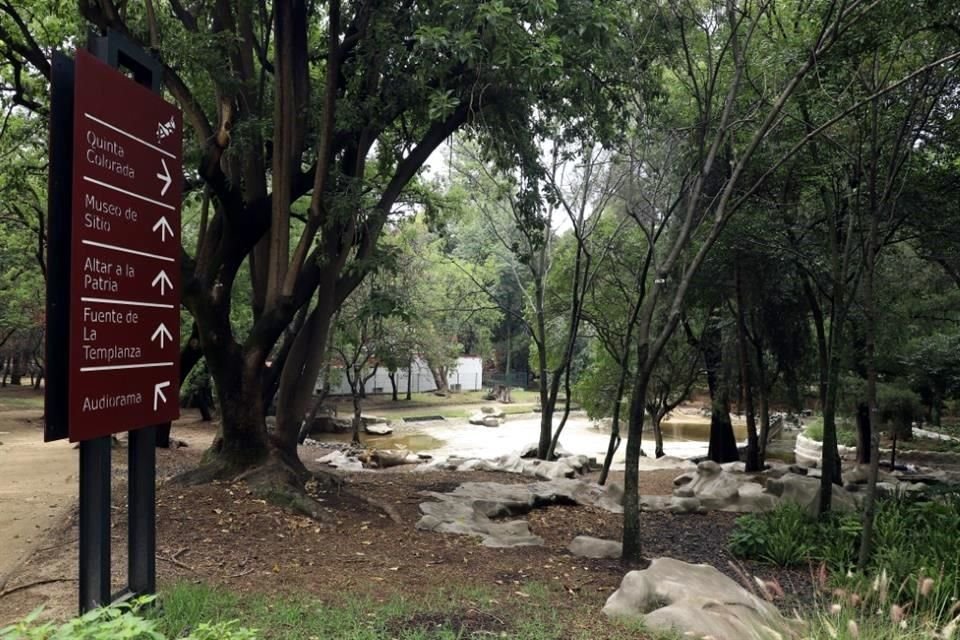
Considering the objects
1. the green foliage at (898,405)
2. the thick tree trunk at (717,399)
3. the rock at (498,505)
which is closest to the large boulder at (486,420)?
the thick tree trunk at (717,399)

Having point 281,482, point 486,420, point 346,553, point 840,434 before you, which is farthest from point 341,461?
point 840,434

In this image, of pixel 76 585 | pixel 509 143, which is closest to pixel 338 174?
pixel 509 143

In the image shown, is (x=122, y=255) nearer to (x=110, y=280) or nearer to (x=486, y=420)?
(x=110, y=280)

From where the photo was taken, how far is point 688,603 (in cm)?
430

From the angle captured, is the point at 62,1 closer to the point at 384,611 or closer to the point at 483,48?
the point at 483,48

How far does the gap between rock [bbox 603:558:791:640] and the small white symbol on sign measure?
380 centimetres

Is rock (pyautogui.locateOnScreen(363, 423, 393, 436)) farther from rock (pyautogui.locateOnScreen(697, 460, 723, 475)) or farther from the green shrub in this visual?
the green shrub

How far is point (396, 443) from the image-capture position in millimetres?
24453

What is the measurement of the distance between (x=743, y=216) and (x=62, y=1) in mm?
9420

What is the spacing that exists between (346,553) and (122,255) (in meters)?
3.64

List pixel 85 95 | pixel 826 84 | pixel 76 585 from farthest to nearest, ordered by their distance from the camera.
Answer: pixel 826 84, pixel 76 585, pixel 85 95

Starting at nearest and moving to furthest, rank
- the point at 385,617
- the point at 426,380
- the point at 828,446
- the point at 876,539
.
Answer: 1. the point at 385,617
2. the point at 876,539
3. the point at 828,446
4. the point at 426,380

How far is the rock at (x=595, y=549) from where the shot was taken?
259 inches

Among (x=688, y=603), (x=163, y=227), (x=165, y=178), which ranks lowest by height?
(x=688, y=603)
